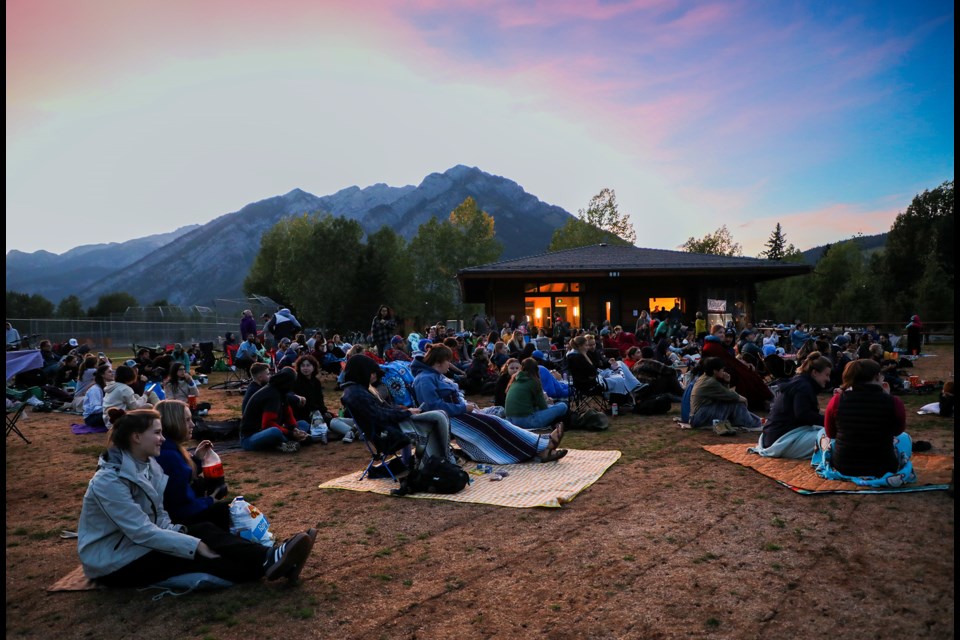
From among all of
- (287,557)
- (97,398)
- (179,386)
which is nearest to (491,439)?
(287,557)

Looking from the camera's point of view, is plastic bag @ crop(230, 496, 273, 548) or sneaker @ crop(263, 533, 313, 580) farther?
plastic bag @ crop(230, 496, 273, 548)

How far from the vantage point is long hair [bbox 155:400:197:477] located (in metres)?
3.91

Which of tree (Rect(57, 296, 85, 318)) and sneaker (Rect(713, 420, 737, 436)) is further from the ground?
tree (Rect(57, 296, 85, 318))

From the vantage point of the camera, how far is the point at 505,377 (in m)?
9.20

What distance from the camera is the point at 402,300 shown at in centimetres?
5641

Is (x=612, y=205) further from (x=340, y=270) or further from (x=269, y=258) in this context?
(x=269, y=258)

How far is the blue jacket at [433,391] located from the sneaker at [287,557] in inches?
113

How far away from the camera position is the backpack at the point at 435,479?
229 inches

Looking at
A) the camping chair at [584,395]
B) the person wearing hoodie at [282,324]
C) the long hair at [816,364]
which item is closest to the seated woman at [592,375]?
the camping chair at [584,395]

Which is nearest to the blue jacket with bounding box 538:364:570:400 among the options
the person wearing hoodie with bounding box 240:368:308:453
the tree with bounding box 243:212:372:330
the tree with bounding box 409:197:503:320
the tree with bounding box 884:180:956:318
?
the person wearing hoodie with bounding box 240:368:308:453

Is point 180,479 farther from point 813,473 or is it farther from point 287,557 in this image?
point 813,473

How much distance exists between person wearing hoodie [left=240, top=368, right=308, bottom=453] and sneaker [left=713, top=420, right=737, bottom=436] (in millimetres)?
5593

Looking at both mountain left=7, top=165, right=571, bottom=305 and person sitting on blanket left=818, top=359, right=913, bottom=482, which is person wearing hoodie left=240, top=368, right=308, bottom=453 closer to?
person sitting on blanket left=818, top=359, right=913, bottom=482

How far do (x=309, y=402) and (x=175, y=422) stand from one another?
16.3ft
